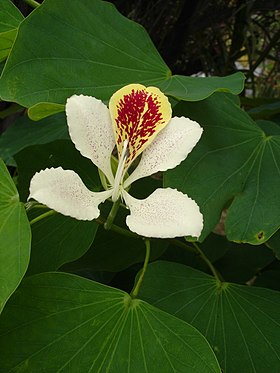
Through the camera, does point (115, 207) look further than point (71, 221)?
No

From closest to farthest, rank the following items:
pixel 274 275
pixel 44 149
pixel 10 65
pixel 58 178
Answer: pixel 58 178 < pixel 10 65 < pixel 44 149 < pixel 274 275

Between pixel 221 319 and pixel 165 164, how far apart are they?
27 cm

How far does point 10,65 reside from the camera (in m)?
0.73

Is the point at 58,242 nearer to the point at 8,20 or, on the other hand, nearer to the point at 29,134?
the point at 8,20

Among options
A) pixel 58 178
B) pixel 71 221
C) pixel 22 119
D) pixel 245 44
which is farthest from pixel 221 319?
pixel 245 44

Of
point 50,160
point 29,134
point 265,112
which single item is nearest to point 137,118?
point 50,160

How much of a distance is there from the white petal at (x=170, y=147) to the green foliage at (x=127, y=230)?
0.15 feet

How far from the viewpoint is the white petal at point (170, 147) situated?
2.01 feet

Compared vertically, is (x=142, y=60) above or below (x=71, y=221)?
above

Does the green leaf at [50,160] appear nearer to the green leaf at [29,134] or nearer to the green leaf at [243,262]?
the green leaf at [29,134]

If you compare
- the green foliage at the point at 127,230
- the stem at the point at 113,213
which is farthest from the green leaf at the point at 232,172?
the stem at the point at 113,213

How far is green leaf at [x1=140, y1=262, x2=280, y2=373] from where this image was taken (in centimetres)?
76

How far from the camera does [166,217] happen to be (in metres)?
0.56

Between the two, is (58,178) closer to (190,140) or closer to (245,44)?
(190,140)
